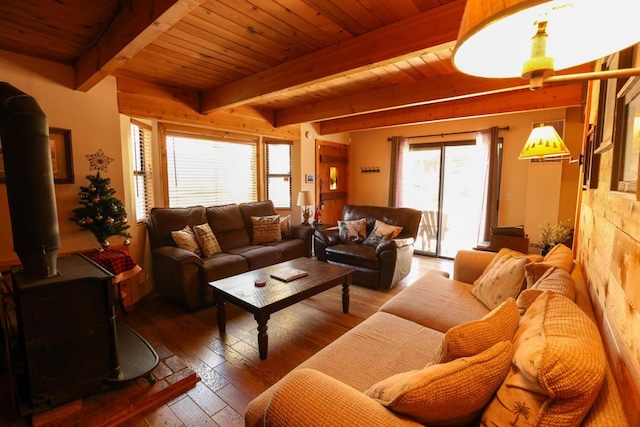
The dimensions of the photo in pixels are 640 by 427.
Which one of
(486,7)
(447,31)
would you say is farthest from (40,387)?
(447,31)

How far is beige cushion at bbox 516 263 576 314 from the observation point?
1.36 m

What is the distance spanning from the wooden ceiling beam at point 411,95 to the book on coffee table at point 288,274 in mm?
2167

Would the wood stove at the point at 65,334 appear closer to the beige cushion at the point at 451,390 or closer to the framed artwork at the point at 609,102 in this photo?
the beige cushion at the point at 451,390

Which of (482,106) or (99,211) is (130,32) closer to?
(99,211)

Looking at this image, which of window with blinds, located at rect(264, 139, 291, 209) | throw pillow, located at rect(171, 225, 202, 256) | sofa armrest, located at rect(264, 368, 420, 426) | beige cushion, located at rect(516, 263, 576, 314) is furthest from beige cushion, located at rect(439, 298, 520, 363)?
window with blinds, located at rect(264, 139, 291, 209)

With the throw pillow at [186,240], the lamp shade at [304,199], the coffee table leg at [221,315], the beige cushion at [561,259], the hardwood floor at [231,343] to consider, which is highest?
the lamp shade at [304,199]

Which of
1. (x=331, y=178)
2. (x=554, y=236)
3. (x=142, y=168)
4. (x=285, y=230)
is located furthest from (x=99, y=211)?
(x=554, y=236)

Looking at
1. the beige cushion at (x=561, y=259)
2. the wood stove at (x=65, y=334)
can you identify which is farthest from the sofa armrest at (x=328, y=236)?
the wood stove at (x=65, y=334)

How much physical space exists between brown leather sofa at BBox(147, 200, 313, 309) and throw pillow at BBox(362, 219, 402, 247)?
0.90m

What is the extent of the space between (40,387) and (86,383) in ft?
0.70

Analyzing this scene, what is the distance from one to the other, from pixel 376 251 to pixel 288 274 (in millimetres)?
1372

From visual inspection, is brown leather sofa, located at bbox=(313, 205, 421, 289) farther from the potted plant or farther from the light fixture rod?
the light fixture rod

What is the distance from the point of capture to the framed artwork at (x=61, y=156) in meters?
2.75

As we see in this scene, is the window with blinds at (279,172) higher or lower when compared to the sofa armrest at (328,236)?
higher
